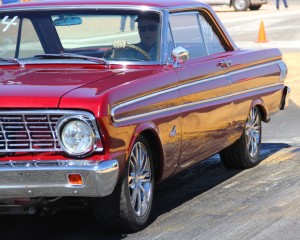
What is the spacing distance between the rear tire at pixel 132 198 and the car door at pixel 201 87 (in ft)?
1.96

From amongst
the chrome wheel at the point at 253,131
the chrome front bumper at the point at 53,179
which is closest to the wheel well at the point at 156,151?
the chrome front bumper at the point at 53,179

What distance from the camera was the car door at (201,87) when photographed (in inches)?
294

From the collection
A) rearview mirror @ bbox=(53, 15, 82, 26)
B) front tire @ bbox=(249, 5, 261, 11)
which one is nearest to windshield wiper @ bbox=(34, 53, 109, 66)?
rearview mirror @ bbox=(53, 15, 82, 26)

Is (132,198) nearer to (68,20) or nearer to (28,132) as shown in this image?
(28,132)

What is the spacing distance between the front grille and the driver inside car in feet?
4.83

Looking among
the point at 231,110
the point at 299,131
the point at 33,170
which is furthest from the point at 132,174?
the point at 299,131

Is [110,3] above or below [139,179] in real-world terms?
above

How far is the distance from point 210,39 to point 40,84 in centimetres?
260

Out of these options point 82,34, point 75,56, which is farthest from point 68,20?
point 75,56

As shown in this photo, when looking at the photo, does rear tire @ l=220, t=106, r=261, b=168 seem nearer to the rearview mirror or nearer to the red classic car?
the red classic car

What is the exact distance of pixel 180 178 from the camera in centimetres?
885

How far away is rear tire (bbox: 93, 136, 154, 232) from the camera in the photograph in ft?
21.1

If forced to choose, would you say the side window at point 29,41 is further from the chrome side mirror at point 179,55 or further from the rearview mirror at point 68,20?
the chrome side mirror at point 179,55

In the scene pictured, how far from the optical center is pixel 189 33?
8.32 meters
